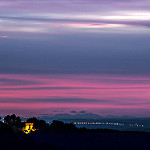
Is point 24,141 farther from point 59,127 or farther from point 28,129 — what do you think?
point 59,127

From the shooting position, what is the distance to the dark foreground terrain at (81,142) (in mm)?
46000

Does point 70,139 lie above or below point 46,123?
below

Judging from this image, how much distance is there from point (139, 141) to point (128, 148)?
3.34m

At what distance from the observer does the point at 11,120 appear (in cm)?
16700

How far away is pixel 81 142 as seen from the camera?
2130 inches

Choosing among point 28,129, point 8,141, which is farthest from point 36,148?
point 28,129

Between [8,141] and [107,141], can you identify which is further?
[107,141]

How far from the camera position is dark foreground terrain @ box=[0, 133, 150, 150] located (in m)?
46.0

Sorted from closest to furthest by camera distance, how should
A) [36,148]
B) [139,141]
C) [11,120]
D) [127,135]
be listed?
[36,148] → [139,141] → [127,135] → [11,120]

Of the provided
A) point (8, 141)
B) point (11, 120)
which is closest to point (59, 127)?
point (11, 120)

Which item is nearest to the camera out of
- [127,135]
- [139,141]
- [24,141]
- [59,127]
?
[24,141]

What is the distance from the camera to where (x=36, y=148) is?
43.4 meters

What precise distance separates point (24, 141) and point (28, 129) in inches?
2959

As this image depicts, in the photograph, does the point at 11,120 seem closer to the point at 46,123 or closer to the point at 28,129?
the point at 46,123
